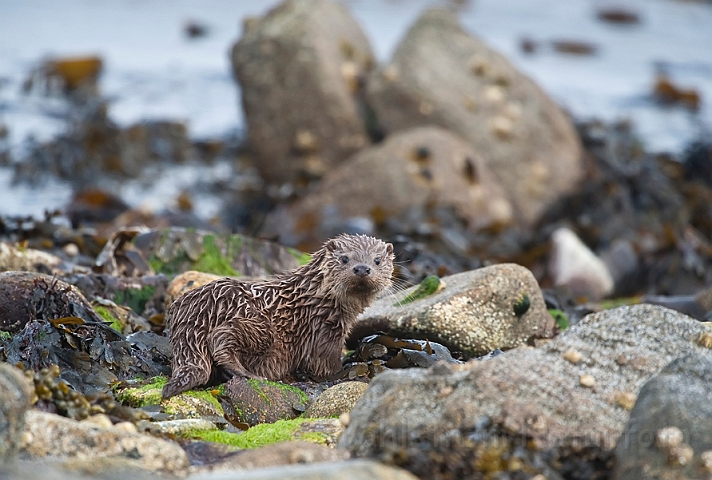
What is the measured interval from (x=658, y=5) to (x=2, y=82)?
69.2 ft

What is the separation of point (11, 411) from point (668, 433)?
2538 mm

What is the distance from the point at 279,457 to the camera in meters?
3.74

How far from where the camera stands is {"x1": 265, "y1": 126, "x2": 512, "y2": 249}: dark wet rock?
453 inches

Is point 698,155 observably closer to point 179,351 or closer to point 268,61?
point 268,61

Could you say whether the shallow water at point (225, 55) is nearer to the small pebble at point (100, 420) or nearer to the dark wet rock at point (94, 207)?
the dark wet rock at point (94, 207)

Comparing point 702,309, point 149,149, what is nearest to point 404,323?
point 702,309

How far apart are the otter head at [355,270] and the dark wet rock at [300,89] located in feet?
26.2

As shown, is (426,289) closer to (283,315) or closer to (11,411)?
(283,315)

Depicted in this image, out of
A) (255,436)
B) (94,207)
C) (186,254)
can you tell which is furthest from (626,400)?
(94,207)

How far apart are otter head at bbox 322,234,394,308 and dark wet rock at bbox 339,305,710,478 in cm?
139

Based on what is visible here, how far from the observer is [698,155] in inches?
584

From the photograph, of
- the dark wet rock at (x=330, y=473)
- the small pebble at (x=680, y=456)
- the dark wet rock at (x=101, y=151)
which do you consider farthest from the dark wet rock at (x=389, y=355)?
the dark wet rock at (x=101, y=151)

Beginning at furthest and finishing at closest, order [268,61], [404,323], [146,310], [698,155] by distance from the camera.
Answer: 1. [698,155]
2. [268,61]
3. [146,310]
4. [404,323]

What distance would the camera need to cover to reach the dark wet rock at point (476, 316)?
19.5 feet
